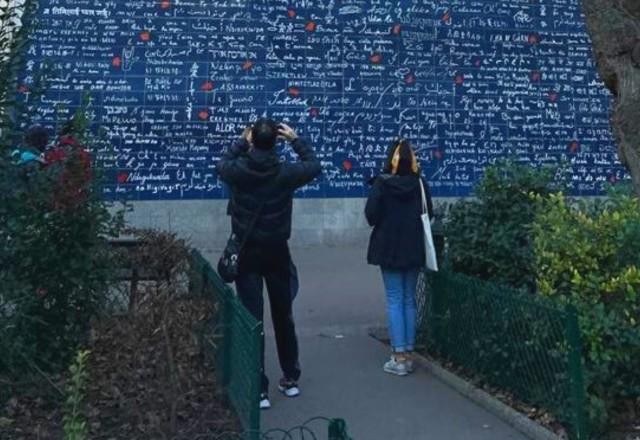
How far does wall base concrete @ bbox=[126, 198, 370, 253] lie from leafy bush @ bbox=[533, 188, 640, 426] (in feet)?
19.9

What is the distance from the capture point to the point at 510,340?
5.88 metres

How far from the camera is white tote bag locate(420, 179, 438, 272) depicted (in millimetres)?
6578

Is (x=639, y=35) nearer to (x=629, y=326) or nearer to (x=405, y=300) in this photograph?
(x=629, y=326)

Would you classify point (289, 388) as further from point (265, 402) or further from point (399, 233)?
point (399, 233)

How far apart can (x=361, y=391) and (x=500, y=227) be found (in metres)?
1.51

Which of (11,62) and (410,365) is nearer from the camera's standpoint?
(11,62)

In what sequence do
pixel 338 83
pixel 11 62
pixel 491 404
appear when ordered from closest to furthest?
pixel 11 62, pixel 491 404, pixel 338 83

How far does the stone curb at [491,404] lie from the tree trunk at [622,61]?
6.15 feet

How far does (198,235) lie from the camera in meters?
11.8

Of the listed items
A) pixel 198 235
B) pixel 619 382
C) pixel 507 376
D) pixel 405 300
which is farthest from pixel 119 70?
pixel 619 382

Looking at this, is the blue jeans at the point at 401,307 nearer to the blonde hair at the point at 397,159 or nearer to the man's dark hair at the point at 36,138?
the blonde hair at the point at 397,159

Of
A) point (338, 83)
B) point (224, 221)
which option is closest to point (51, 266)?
point (224, 221)

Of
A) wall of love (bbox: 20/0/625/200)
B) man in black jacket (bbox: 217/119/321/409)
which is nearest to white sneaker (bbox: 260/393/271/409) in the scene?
man in black jacket (bbox: 217/119/321/409)

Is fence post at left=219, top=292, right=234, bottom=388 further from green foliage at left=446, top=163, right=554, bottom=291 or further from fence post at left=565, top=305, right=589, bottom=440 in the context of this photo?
green foliage at left=446, top=163, right=554, bottom=291
